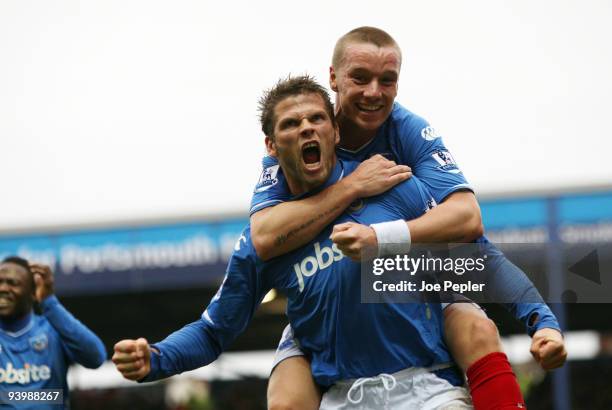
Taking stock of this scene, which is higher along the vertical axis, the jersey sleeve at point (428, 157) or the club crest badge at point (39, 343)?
the jersey sleeve at point (428, 157)

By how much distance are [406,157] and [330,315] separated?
80 cm

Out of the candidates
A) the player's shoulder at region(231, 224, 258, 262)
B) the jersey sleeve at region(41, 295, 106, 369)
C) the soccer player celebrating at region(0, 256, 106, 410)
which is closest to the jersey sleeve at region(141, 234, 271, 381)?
the player's shoulder at region(231, 224, 258, 262)

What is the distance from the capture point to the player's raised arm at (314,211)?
401 centimetres

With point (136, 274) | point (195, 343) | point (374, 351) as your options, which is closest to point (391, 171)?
point (374, 351)

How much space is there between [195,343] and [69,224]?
10618 millimetres

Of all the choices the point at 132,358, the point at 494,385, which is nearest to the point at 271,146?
the point at 132,358

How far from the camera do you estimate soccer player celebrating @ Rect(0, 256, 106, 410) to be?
6594mm

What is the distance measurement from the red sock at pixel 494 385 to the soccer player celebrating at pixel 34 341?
3.54m

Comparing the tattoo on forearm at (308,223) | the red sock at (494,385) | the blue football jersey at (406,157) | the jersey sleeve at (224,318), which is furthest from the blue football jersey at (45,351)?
the red sock at (494,385)

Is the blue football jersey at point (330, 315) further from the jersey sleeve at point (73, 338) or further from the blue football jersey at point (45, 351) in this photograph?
the jersey sleeve at point (73, 338)

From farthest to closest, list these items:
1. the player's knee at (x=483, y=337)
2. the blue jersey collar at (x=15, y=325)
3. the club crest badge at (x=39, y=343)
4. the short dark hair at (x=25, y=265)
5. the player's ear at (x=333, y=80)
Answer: the short dark hair at (x=25, y=265), the blue jersey collar at (x=15, y=325), the club crest badge at (x=39, y=343), the player's ear at (x=333, y=80), the player's knee at (x=483, y=337)

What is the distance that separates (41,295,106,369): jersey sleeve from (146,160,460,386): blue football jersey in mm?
2826

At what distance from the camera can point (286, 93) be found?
427 centimetres

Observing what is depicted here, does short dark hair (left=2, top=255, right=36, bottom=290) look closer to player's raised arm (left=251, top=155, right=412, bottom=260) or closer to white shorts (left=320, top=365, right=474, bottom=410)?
player's raised arm (left=251, top=155, right=412, bottom=260)
